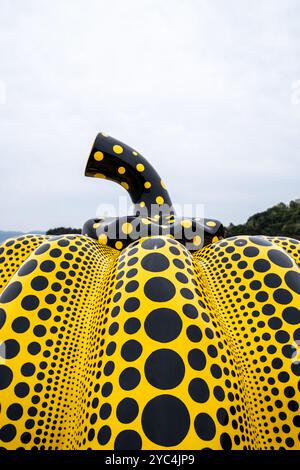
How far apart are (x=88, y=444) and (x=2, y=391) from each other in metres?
0.42

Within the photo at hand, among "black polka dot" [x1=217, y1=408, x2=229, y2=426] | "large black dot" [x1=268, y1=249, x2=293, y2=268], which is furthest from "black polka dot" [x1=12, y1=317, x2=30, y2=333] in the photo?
"large black dot" [x1=268, y1=249, x2=293, y2=268]

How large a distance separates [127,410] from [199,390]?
236mm

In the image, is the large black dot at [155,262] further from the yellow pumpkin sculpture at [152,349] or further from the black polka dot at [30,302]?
the black polka dot at [30,302]

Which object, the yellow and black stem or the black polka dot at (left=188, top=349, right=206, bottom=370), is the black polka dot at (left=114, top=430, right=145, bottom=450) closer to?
the black polka dot at (left=188, top=349, right=206, bottom=370)

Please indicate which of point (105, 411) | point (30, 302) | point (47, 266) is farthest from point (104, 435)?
point (47, 266)

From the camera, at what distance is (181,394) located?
1294 mm

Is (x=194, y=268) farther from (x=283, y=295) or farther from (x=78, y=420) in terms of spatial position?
(x=78, y=420)

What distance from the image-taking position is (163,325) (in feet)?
4.58

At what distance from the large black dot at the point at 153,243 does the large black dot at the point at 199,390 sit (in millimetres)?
524

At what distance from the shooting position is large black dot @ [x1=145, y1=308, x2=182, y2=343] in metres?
1.38

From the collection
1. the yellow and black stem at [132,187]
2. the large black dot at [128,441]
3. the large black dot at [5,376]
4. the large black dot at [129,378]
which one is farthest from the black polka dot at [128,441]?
the yellow and black stem at [132,187]

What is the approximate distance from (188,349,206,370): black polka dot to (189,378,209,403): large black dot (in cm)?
4

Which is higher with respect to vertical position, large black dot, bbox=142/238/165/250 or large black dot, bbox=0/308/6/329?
large black dot, bbox=142/238/165/250
